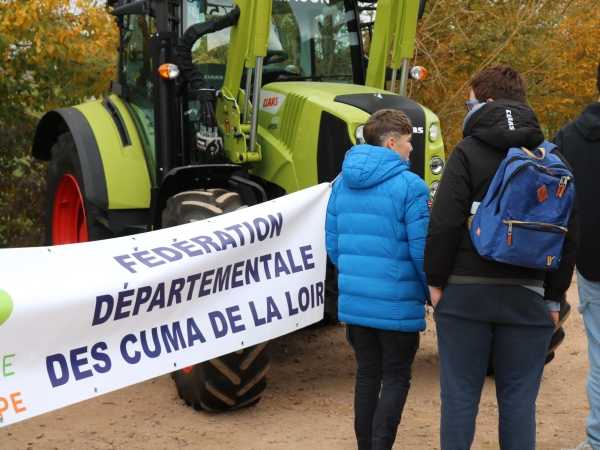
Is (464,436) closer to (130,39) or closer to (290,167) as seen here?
(290,167)

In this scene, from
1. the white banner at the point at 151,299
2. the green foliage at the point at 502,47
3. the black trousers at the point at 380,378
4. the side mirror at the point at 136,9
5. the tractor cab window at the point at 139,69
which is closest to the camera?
the white banner at the point at 151,299

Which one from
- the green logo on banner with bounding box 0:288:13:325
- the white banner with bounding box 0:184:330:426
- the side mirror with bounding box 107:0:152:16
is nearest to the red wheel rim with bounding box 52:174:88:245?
the side mirror with bounding box 107:0:152:16

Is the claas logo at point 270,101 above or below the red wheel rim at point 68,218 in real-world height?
above

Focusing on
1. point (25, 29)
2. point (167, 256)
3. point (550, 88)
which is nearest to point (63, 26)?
point (25, 29)

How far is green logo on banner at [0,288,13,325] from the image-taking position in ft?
11.6

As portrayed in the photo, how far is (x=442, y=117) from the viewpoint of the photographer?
36.6 feet

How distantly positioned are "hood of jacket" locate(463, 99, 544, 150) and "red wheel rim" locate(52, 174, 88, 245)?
4296 mm

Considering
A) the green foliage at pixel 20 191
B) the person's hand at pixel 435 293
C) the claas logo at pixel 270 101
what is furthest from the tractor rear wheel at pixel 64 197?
the person's hand at pixel 435 293

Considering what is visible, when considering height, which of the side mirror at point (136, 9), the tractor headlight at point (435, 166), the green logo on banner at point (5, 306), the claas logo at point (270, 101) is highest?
the side mirror at point (136, 9)

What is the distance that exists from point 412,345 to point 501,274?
692 millimetres

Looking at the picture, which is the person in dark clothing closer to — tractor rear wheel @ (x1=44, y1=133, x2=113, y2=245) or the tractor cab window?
the tractor cab window

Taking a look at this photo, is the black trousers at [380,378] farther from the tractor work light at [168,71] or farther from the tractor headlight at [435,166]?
the tractor work light at [168,71]

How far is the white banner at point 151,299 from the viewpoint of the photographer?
368 centimetres

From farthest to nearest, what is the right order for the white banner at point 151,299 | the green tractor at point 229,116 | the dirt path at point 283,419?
the green tractor at point 229,116
the dirt path at point 283,419
the white banner at point 151,299
